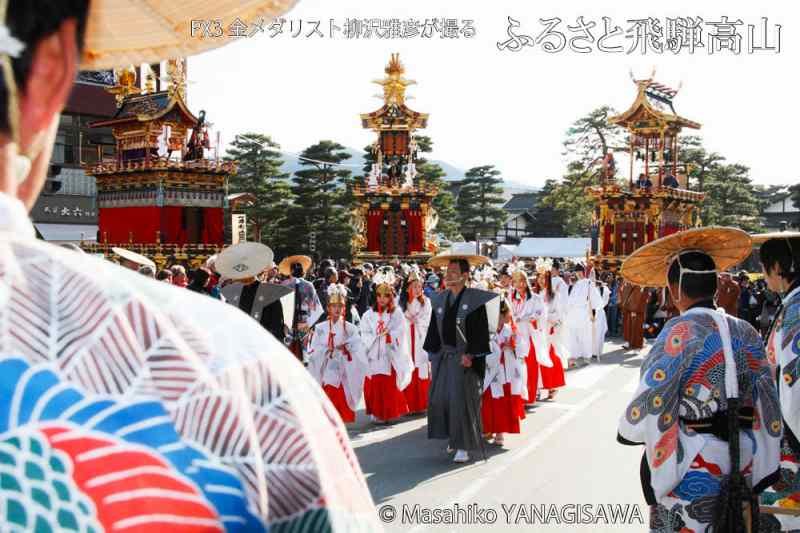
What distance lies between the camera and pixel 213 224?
28.8 meters

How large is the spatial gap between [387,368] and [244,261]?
2.34 meters

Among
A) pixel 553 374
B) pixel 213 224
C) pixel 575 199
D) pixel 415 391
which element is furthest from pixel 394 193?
pixel 415 391

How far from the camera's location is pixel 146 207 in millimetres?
27562

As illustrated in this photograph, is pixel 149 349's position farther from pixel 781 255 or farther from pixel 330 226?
pixel 330 226

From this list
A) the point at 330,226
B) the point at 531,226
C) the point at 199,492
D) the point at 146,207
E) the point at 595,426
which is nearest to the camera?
the point at 199,492

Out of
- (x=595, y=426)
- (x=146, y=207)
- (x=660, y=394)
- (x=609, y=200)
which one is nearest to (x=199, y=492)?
(x=660, y=394)

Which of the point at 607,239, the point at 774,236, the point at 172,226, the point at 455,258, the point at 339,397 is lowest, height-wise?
the point at 339,397

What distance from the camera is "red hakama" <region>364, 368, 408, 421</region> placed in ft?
27.6

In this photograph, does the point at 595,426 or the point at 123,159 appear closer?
the point at 595,426

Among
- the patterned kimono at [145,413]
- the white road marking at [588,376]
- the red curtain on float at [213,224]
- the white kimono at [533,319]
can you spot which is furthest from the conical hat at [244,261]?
the red curtain on float at [213,224]

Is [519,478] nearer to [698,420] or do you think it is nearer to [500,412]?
[500,412]

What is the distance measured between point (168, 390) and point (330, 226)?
34.3 m

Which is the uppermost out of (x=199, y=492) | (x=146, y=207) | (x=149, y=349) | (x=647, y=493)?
(x=146, y=207)

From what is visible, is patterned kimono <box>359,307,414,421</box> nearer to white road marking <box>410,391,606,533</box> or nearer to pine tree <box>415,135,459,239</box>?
white road marking <box>410,391,606,533</box>
